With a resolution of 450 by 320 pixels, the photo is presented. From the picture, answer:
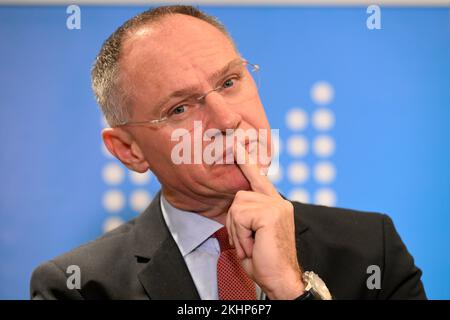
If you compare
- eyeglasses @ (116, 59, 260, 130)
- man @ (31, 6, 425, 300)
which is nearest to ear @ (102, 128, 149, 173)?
man @ (31, 6, 425, 300)

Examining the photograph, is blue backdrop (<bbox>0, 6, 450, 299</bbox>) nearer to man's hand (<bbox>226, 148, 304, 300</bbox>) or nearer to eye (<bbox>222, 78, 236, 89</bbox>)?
eye (<bbox>222, 78, 236, 89</bbox>)

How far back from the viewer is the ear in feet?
6.69

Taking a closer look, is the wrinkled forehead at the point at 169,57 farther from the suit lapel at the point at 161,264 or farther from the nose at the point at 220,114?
the suit lapel at the point at 161,264

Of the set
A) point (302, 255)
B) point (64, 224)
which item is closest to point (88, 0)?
point (64, 224)

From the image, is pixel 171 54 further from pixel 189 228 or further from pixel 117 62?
pixel 189 228

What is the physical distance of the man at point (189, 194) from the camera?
1842mm

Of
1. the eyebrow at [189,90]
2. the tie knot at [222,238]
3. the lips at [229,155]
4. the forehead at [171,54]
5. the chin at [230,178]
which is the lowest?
the tie knot at [222,238]

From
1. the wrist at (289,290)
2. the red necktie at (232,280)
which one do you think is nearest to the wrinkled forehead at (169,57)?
the red necktie at (232,280)

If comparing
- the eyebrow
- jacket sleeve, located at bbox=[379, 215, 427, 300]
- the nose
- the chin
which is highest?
the eyebrow

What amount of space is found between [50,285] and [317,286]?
2.70 ft

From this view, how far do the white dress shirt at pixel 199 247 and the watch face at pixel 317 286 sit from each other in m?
0.27

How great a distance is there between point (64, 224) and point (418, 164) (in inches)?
48.8

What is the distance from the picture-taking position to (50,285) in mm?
1922
